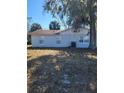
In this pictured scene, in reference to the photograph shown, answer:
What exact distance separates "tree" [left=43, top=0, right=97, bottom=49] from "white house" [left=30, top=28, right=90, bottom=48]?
0.04 meters

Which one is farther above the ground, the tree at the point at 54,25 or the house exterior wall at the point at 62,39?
the tree at the point at 54,25

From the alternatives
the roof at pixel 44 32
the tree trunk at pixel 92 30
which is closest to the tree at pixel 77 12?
the tree trunk at pixel 92 30

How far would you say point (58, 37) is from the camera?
6.91ft

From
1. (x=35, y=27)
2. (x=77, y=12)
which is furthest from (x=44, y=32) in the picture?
(x=77, y=12)

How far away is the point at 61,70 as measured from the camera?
209 centimetres

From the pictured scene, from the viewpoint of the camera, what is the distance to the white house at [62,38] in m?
2.10

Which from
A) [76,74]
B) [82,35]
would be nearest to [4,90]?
[76,74]

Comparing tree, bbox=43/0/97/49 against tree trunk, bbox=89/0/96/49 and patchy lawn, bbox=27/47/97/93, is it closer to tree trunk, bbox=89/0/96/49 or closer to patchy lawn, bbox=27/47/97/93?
tree trunk, bbox=89/0/96/49

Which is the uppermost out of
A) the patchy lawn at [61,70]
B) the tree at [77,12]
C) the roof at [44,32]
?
the tree at [77,12]

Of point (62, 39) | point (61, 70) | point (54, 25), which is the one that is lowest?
point (61, 70)

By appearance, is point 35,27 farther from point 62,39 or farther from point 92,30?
point 92,30

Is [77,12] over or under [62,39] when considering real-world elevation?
over

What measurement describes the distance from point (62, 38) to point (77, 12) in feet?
0.74

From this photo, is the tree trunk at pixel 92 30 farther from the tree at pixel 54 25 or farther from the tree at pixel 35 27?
the tree at pixel 35 27
